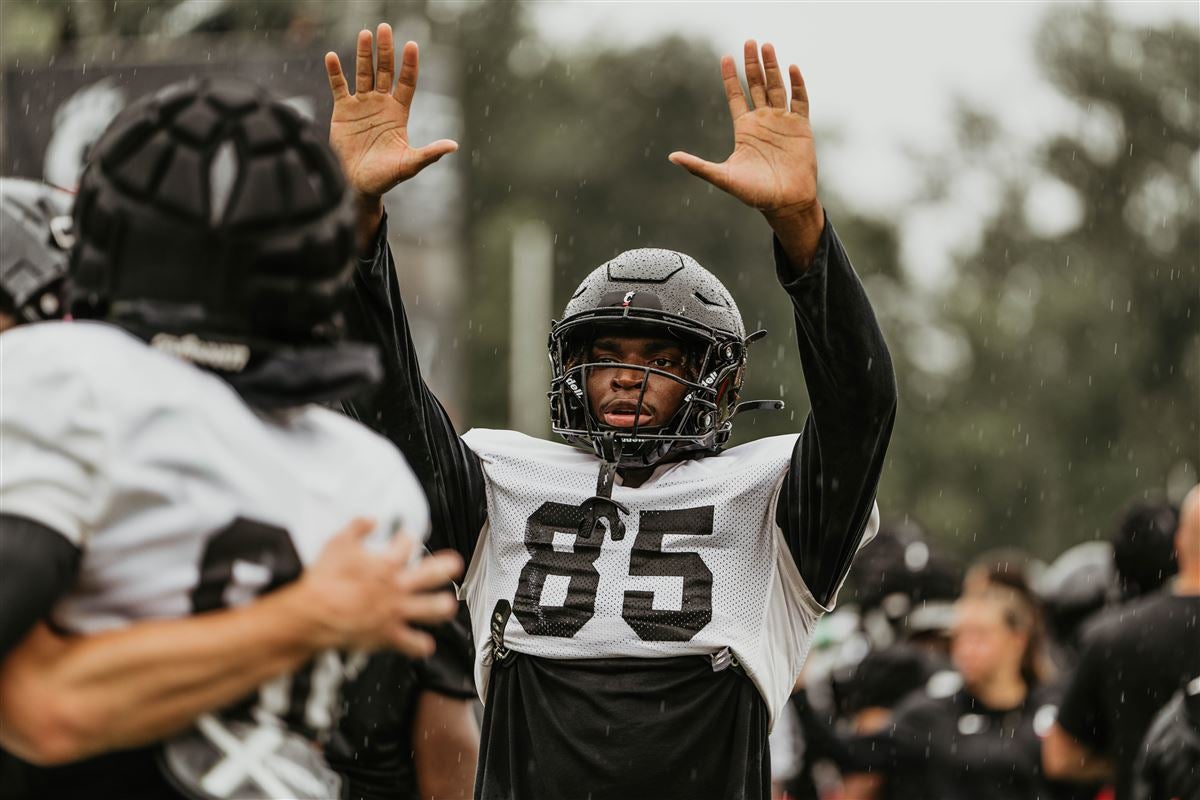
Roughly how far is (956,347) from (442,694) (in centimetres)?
3927

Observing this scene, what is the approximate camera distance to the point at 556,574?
381 centimetres

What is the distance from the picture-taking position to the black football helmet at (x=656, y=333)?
12.9ft

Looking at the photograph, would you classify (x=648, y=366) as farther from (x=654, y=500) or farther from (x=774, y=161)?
(x=774, y=161)

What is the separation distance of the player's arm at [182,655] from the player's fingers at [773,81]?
1908 mm

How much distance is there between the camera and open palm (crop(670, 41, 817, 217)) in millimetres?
3627

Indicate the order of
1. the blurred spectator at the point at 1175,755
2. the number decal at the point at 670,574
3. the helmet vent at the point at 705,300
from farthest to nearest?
the blurred spectator at the point at 1175,755, the helmet vent at the point at 705,300, the number decal at the point at 670,574

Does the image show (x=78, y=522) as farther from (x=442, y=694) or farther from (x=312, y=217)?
(x=442, y=694)

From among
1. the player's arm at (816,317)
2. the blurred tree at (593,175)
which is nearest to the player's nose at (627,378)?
the player's arm at (816,317)

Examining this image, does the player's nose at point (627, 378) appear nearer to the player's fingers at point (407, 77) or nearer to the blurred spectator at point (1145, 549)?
the player's fingers at point (407, 77)

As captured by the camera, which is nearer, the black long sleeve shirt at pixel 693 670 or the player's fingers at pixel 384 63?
the black long sleeve shirt at pixel 693 670

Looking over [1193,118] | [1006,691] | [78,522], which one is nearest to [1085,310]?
[1193,118]

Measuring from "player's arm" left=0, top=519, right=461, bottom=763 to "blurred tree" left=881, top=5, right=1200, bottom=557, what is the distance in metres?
33.8

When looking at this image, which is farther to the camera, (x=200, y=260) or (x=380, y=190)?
(x=380, y=190)

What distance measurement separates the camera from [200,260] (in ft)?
6.99
